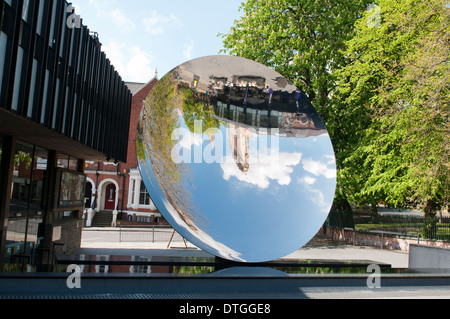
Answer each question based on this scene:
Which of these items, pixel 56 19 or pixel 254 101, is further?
pixel 56 19

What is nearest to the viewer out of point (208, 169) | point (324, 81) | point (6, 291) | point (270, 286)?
point (6, 291)

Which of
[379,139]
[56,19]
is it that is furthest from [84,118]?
[379,139]

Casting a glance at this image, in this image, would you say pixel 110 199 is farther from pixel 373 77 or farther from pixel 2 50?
pixel 2 50

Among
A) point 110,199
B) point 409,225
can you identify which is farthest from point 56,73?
point 110,199

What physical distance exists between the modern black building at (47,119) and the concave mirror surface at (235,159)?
319 centimetres

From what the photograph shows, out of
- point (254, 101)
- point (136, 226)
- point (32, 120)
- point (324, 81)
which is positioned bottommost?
point (136, 226)

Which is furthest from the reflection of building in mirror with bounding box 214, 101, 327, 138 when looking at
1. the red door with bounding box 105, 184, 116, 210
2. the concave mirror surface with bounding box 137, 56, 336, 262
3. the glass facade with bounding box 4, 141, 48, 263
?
the red door with bounding box 105, 184, 116, 210

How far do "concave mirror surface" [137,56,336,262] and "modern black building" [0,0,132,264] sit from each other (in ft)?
10.5

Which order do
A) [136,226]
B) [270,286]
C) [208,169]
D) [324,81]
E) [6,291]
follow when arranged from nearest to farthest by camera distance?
[6,291]
[270,286]
[208,169]
[324,81]
[136,226]

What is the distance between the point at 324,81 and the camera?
22.6 metres

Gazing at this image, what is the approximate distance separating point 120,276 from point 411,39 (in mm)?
18252

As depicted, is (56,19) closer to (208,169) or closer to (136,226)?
(208,169)

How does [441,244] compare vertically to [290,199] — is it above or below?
below

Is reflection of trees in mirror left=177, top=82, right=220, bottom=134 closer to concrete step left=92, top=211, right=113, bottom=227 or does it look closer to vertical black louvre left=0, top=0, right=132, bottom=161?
vertical black louvre left=0, top=0, right=132, bottom=161
